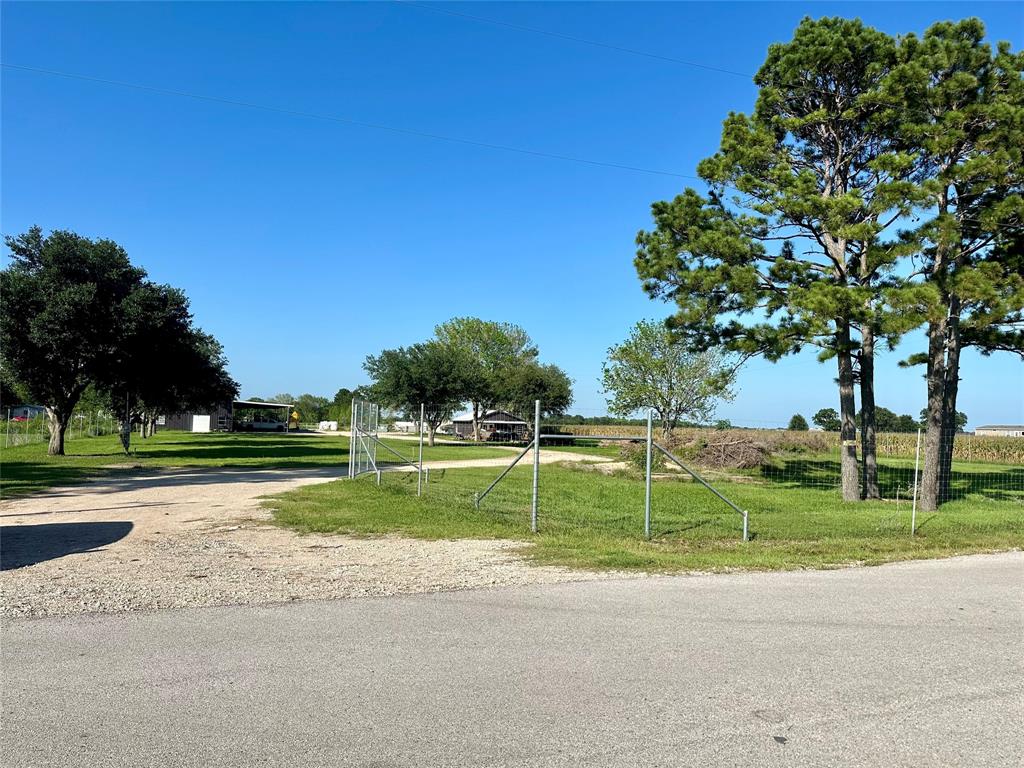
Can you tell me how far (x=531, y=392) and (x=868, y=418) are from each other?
5751 cm

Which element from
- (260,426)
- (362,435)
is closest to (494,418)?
(260,426)

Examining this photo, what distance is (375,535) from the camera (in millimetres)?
11352

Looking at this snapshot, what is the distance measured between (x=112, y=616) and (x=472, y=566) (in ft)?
12.7

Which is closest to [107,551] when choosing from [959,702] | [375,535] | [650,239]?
[375,535]

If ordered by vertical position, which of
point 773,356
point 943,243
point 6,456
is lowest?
point 6,456

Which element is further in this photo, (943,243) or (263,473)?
(263,473)

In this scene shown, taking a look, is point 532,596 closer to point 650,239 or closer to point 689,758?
point 689,758

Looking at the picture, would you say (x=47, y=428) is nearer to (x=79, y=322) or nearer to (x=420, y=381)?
(x=420, y=381)

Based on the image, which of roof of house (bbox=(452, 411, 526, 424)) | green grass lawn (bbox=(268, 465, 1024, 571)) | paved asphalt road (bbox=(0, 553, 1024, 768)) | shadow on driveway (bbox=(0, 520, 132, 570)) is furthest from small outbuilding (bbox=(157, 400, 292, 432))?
paved asphalt road (bbox=(0, 553, 1024, 768))

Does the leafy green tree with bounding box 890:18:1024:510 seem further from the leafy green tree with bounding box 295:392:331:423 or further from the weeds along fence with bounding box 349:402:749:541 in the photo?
the leafy green tree with bounding box 295:392:331:423

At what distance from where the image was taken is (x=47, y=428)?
5809 centimetres

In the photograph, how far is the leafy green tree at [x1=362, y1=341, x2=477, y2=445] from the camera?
59.4m

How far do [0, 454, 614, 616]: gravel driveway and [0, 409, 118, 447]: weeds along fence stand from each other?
127 ft

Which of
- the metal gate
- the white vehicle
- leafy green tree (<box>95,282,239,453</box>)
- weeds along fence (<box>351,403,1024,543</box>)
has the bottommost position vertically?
the white vehicle
